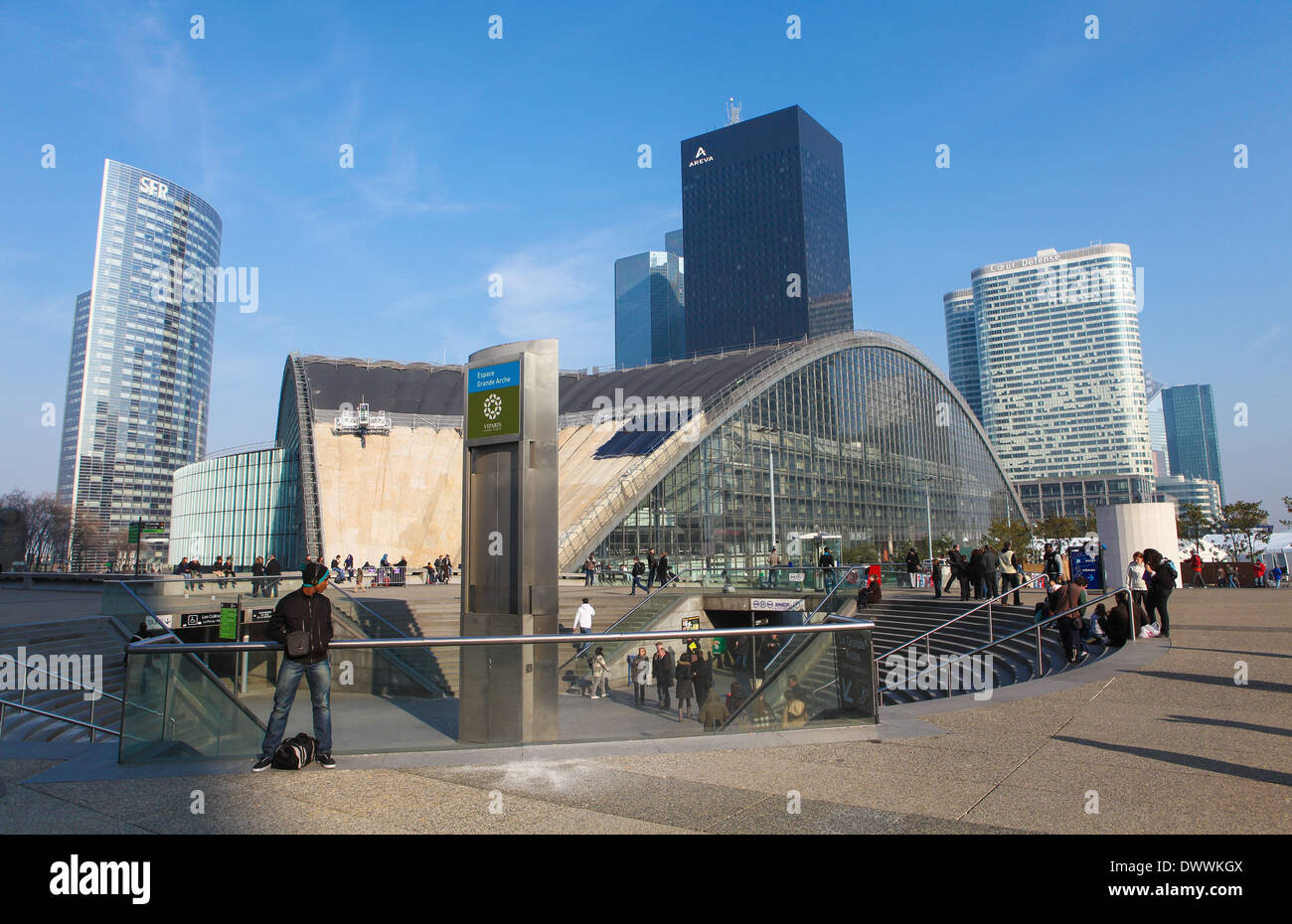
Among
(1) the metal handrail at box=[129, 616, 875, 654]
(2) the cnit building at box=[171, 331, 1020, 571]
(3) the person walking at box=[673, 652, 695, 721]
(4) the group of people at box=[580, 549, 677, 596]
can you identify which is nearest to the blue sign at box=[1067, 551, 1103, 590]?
(4) the group of people at box=[580, 549, 677, 596]

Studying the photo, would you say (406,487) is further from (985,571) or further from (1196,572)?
(1196,572)

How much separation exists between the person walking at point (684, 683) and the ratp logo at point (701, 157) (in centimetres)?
18677

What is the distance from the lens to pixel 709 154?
18075 centimetres

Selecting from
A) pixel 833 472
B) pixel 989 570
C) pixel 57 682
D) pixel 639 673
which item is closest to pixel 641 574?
pixel 989 570

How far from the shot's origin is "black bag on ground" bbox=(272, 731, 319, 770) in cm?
622

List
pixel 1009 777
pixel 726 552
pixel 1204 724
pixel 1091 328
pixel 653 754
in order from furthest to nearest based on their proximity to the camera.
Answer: pixel 1091 328 → pixel 726 552 → pixel 1204 724 → pixel 653 754 → pixel 1009 777

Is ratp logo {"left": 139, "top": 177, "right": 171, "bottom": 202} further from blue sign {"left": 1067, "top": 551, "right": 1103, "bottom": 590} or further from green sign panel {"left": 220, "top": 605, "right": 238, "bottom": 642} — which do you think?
blue sign {"left": 1067, "top": 551, "right": 1103, "bottom": 590}

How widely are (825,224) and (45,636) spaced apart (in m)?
174

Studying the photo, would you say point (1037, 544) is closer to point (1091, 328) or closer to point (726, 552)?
point (726, 552)

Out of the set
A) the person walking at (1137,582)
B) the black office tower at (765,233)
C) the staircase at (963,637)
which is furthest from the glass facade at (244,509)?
the black office tower at (765,233)

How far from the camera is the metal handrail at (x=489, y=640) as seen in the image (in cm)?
656

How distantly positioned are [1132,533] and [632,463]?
2713 cm

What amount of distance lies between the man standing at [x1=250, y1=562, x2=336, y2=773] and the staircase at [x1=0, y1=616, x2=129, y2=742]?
675 centimetres
